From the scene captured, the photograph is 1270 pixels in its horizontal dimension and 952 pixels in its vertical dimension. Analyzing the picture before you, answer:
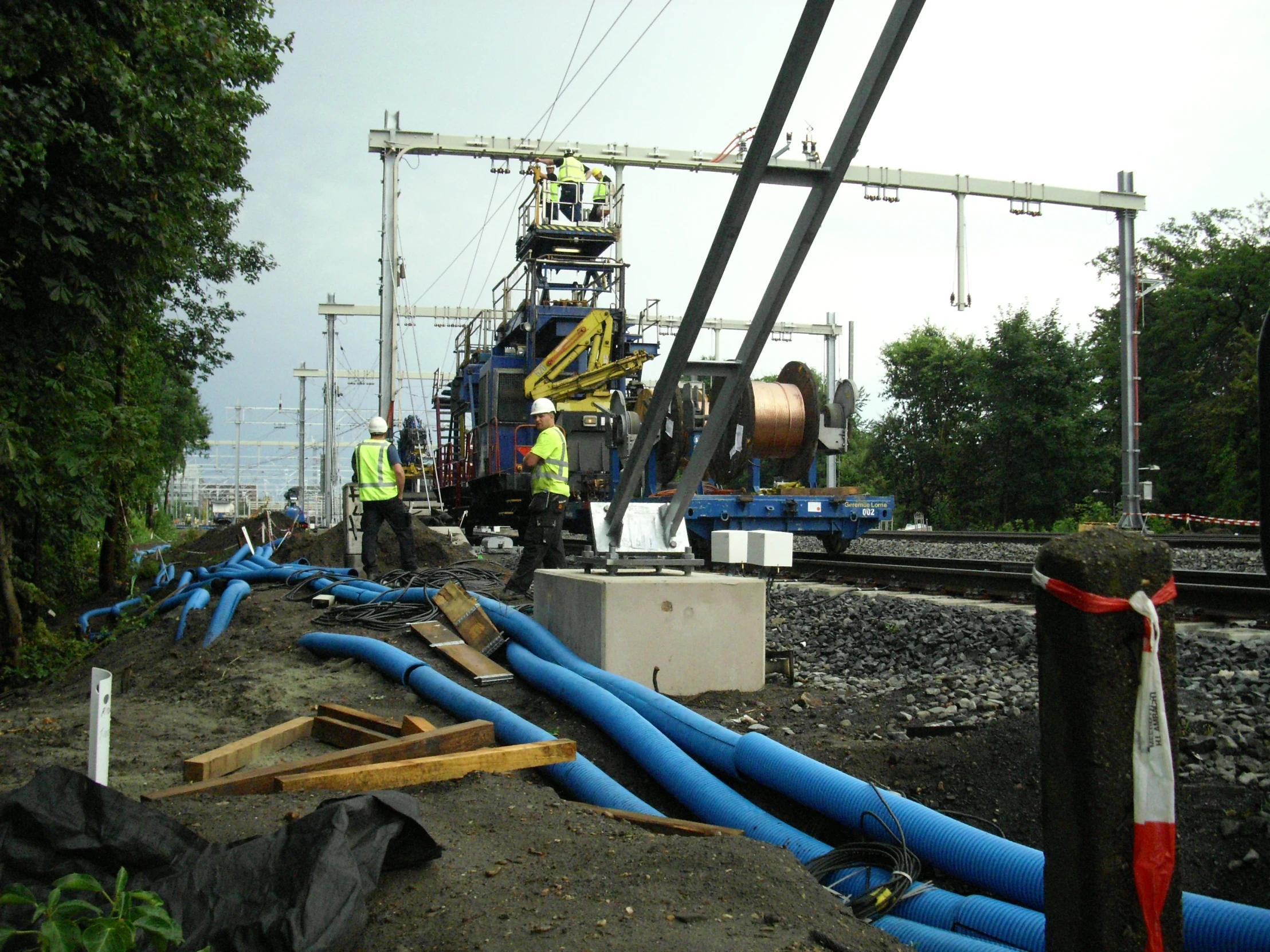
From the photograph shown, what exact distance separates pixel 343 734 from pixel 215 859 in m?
2.45

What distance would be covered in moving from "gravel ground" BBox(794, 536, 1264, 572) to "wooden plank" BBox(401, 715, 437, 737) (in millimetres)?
10511

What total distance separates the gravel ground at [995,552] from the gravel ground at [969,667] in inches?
200

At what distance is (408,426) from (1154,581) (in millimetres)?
24118

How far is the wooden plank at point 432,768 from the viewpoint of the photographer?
4.00 metres

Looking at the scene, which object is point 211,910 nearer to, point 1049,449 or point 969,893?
point 969,893

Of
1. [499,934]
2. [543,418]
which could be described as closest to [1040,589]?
[499,934]

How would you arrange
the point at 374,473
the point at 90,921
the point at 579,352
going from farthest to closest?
the point at 579,352, the point at 374,473, the point at 90,921

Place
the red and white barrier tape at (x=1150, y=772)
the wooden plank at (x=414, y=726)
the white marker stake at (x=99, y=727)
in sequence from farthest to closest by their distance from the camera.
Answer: the wooden plank at (x=414, y=726) < the white marker stake at (x=99, y=727) < the red and white barrier tape at (x=1150, y=772)

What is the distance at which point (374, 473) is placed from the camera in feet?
36.5

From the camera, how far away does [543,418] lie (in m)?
9.93

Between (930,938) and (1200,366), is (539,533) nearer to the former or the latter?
Answer: (930,938)

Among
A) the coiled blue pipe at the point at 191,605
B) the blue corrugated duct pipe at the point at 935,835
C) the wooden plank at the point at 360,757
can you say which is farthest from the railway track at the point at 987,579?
the coiled blue pipe at the point at 191,605

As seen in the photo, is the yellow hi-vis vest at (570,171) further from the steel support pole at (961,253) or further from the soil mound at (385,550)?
the soil mound at (385,550)

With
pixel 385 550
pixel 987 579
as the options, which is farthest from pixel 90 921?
pixel 385 550
